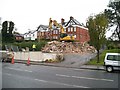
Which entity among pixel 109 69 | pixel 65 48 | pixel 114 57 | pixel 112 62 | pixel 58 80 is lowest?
pixel 58 80

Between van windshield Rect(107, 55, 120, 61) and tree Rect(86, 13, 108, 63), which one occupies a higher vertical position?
tree Rect(86, 13, 108, 63)

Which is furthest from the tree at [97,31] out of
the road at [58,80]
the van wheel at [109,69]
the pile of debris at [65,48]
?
the pile of debris at [65,48]

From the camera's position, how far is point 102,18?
28.6 meters

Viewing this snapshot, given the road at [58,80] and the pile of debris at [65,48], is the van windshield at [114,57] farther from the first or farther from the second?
the pile of debris at [65,48]

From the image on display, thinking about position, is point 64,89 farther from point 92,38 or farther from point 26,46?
point 26,46

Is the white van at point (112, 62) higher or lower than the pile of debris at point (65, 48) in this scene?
lower

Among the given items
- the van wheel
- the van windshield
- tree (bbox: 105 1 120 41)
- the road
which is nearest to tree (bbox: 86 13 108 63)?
the van windshield

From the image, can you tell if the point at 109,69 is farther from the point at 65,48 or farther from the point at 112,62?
the point at 65,48

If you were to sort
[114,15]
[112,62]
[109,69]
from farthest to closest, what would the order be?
[114,15]
[109,69]
[112,62]

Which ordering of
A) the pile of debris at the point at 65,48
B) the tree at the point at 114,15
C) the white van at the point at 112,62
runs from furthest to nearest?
the tree at the point at 114,15
the pile of debris at the point at 65,48
the white van at the point at 112,62

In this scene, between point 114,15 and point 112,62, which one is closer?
point 112,62

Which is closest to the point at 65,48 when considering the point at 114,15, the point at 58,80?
the point at 114,15

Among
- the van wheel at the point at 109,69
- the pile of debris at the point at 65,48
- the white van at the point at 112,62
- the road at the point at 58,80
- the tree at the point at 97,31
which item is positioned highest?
the tree at the point at 97,31

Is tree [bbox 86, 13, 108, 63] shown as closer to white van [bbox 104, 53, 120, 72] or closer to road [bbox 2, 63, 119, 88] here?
white van [bbox 104, 53, 120, 72]
